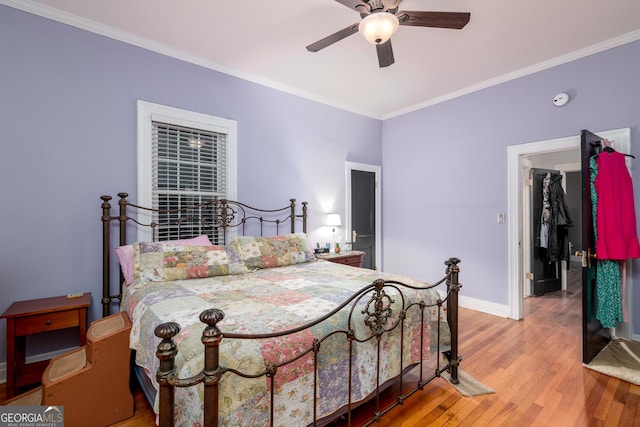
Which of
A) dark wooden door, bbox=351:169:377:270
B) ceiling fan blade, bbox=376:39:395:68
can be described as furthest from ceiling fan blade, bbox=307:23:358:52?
dark wooden door, bbox=351:169:377:270

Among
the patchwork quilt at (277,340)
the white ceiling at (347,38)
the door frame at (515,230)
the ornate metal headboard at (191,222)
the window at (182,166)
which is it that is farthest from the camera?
the door frame at (515,230)

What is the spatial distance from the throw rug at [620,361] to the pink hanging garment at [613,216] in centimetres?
90

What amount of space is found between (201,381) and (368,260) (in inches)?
168

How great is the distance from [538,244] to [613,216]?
244 centimetres

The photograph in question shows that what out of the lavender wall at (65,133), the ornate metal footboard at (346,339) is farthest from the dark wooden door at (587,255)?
the lavender wall at (65,133)

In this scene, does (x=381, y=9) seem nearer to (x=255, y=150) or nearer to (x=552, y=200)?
(x=255, y=150)

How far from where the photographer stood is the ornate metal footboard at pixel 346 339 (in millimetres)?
1117

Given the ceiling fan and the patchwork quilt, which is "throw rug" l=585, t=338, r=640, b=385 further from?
the ceiling fan

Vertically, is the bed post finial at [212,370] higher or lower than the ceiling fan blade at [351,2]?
lower

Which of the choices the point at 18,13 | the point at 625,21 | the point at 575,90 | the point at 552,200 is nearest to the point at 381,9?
the point at 625,21

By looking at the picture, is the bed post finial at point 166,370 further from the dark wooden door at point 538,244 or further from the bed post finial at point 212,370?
the dark wooden door at point 538,244

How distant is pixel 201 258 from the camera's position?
2723 millimetres

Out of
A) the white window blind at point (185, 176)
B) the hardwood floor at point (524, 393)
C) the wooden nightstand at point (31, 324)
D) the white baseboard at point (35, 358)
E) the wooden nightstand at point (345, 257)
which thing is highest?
the white window blind at point (185, 176)

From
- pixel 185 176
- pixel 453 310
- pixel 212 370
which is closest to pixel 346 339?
pixel 212 370
